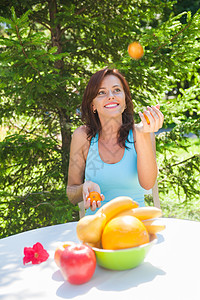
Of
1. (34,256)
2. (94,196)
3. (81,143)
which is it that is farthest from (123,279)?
(81,143)

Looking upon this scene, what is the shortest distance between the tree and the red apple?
4.98 feet

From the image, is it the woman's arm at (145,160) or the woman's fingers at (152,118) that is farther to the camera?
the woman's arm at (145,160)

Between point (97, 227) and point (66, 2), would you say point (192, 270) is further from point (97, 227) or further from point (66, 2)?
point (66, 2)

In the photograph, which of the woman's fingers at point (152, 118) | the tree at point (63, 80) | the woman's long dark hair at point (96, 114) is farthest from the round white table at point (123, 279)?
the tree at point (63, 80)

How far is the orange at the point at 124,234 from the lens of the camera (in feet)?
3.05

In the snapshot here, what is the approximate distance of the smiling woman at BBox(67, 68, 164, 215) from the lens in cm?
185

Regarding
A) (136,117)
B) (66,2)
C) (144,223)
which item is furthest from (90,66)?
(144,223)

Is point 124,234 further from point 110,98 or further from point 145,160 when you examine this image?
point 110,98

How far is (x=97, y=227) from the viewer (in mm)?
997

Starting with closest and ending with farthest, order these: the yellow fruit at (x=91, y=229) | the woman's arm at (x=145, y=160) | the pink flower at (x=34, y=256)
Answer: the yellow fruit at (x=91, y=229) → the pink flower at (x=34, y=256) → the woman's arm at (x=145, y=160)

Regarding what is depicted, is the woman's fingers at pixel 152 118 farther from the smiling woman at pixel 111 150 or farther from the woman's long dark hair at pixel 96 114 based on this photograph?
the woman's long dark hair at pixel 96 114

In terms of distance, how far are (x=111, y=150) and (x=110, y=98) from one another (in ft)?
1.17

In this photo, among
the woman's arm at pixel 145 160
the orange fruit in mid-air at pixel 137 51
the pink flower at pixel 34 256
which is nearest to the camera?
the pink flower at pixel 34 256

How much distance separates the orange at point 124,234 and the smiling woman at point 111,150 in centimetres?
83
